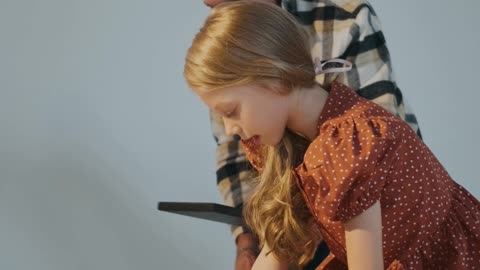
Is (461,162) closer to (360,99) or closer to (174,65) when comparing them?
(174,65)

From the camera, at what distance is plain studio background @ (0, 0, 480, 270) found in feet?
4.27

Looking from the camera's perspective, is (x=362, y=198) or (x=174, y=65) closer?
(x=362, y=198)

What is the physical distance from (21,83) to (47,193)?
21 centimetres

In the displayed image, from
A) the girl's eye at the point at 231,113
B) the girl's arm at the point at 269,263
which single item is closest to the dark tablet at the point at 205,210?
the girl's arm at the point at 269,263

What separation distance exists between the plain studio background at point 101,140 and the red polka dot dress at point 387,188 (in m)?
0.63

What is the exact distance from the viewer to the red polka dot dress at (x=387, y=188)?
0.70 meters

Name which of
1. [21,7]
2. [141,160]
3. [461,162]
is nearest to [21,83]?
[21,7]

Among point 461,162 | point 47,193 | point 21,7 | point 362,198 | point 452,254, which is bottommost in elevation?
point 461,162

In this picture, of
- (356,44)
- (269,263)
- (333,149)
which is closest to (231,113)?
(333,149)

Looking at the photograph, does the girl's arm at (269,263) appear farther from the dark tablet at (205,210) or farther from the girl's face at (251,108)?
the girl's face at (251,108)

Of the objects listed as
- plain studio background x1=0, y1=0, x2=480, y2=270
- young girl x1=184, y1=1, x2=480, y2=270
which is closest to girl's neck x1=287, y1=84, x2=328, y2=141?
young girl x1=184, y1=1, x2=480, y2=270

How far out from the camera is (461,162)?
159cm

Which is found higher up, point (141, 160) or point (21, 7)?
point (21, 7)

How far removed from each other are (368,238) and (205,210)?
0.91ft
